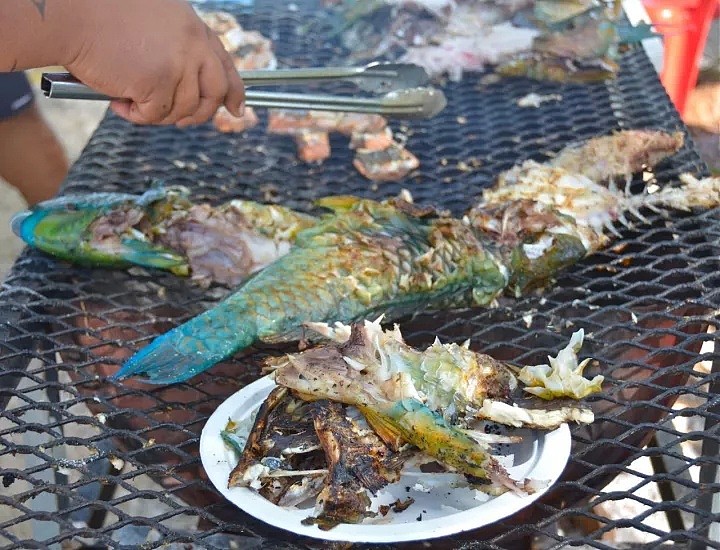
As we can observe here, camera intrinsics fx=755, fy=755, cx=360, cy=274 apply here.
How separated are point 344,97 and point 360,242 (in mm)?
584

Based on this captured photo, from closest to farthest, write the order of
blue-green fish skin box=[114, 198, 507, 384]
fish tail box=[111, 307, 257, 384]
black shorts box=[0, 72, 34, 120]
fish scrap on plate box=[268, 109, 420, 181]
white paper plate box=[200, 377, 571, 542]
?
white paper plate box=[200, 377, 571, 542], fish tail box=[111, 307, 257, 384], blue-green fish skin box=[114, 198, 507, 384], fish scrap on plate box=[268, 109, 420, 181], black shorts box=[0, 72, 34, 120]

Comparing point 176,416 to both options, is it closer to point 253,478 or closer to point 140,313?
point 140,313

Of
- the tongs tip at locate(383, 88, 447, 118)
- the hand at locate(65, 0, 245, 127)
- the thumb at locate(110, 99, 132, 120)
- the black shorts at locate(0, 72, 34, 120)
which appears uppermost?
the hand at locate(65, 0, 245, 127)

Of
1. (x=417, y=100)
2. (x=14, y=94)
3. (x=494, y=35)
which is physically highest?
(x=417, y=100)

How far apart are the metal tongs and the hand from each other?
125 mm

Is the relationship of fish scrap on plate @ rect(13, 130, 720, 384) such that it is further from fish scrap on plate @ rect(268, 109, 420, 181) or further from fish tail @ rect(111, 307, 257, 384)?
fish scrap on plate @ rect(268, 109, 420, 181)

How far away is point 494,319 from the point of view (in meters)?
2.26

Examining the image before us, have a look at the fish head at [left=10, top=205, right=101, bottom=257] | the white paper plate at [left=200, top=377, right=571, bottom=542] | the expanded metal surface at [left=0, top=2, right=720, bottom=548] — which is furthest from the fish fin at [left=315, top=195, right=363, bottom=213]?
the white paper plate at [left=200, top=377, right=571, bottom=542]

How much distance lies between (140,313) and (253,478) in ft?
3.09

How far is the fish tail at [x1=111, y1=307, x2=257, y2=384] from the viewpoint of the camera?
74.0 inches

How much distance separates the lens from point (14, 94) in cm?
432

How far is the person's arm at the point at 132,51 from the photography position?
1.94 meters

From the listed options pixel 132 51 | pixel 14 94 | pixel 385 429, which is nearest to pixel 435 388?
pixel 385 429

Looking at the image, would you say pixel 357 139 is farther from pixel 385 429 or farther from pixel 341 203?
pixel 385 429
